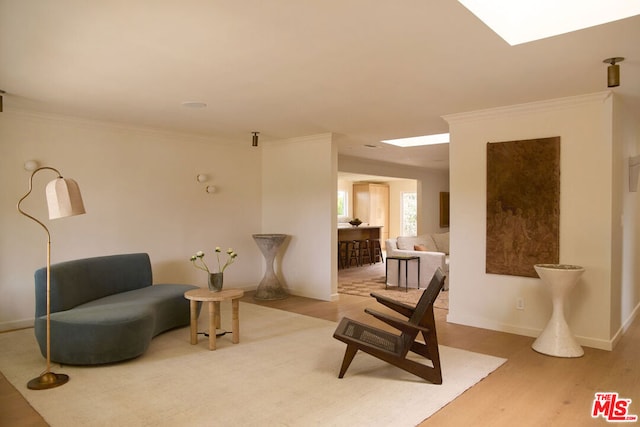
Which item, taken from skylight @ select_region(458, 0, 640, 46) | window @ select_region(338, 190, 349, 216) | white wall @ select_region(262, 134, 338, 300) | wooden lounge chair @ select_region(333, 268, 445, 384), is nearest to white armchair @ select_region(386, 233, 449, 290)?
white wall @ select_region(262, 134, 338, 300)

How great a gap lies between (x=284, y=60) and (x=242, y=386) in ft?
7.91

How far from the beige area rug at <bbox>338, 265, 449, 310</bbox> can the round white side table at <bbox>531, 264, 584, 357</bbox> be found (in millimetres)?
1844

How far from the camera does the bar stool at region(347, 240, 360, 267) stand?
1002cm

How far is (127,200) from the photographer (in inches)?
213

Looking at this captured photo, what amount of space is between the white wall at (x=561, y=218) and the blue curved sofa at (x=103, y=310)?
3215mm

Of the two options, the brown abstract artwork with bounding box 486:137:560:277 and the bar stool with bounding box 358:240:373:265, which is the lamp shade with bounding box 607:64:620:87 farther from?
the bar stool with bounding box 358:240:373:265

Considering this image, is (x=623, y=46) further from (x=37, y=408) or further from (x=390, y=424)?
(x=37, y=408)

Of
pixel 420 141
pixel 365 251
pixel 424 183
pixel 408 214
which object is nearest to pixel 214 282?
pixel 420 141

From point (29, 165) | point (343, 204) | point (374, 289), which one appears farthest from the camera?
point (343, 204)

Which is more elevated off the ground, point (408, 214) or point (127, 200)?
point (127, 200)

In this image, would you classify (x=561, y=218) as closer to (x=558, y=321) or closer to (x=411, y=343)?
(x=558, y=321)

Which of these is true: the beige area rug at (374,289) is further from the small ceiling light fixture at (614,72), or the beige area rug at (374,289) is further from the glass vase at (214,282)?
the small ceiling light fixture at (614,72)

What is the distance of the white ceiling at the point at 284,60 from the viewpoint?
7.76 ft

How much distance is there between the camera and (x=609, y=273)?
3908mm
